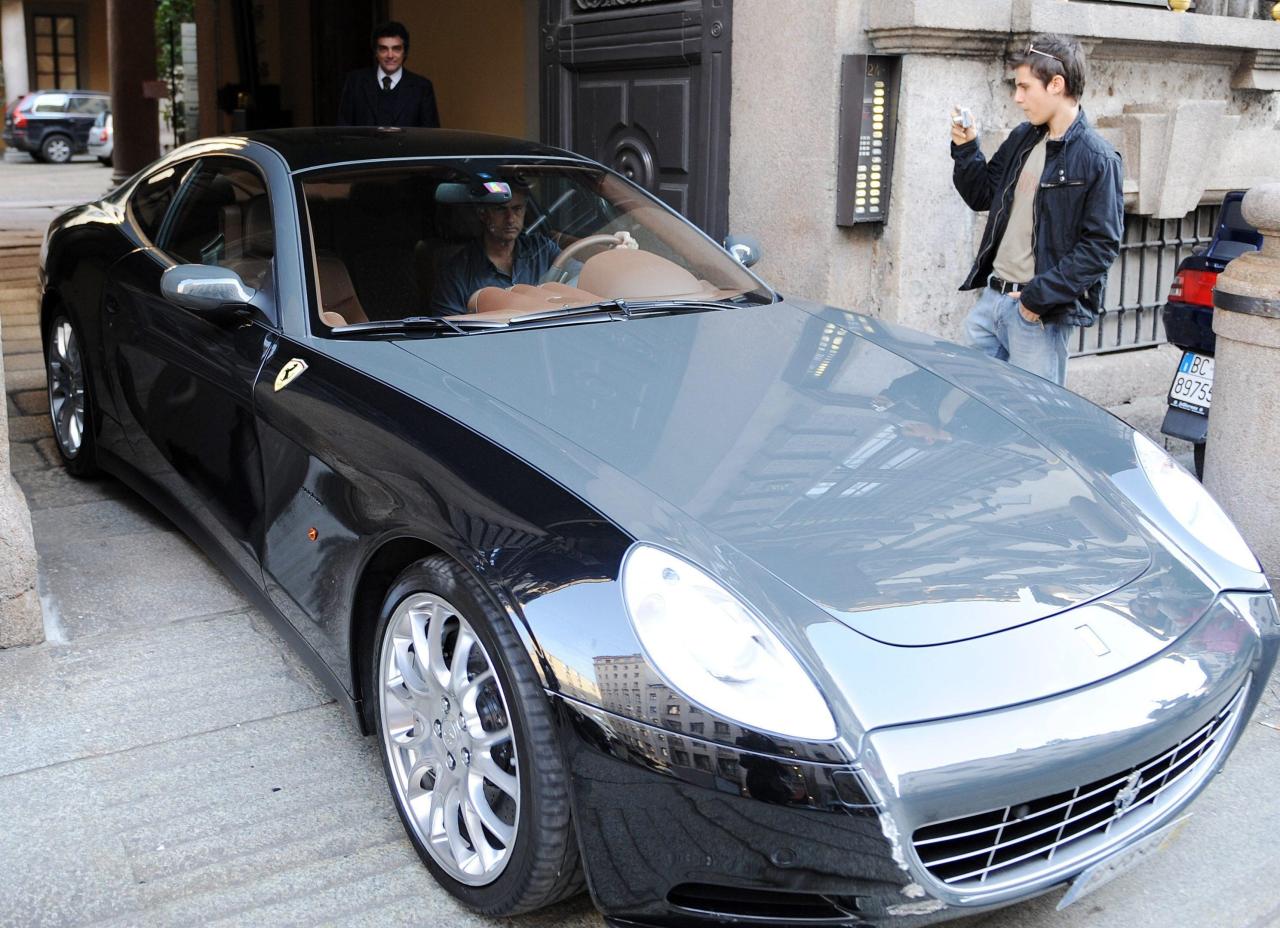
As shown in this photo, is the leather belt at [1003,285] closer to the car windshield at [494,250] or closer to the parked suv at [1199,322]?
the parked suv at [1199,322]

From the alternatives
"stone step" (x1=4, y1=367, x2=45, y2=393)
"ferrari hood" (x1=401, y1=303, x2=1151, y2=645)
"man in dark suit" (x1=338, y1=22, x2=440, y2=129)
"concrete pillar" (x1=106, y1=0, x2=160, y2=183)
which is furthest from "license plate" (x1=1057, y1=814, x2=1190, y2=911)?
"concrete pillar" (x1=106, y1=0, x2=160, y2=183)

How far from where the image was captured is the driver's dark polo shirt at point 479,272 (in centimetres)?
345

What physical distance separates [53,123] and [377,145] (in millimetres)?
29129

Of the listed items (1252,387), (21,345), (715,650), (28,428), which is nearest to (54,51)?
(21,345)

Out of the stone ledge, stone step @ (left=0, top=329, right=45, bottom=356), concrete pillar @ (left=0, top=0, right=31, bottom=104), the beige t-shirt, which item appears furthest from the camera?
concrete pillar @ (left=0, top=0, right=31, bottom=104)

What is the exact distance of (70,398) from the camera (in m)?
4.75

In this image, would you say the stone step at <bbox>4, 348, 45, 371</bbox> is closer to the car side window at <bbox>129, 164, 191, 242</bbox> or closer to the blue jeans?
the car side window at <bbox>129, 164, 191, 242</bbox>

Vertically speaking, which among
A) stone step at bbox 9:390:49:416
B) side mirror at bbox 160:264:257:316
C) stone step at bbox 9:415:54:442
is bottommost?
stone step at bbox 9:415:54:442

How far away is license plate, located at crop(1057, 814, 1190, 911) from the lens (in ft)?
7.24

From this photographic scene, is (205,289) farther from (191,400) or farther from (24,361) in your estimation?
(24,361)

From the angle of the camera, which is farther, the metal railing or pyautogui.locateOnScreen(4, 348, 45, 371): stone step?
the metal railing

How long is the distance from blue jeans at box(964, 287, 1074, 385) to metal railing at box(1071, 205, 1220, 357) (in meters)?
2.47

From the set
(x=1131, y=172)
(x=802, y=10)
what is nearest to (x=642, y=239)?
(x=802, y=10)

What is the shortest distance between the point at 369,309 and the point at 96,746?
1.23 meters
